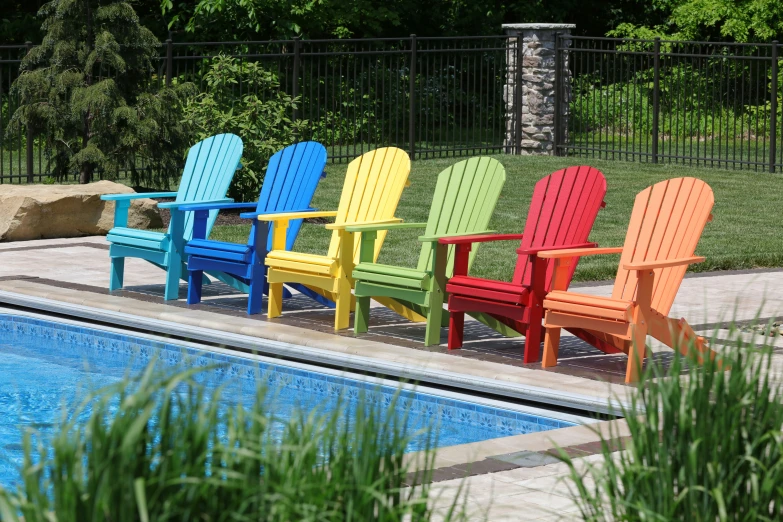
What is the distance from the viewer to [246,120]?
43.3 feet

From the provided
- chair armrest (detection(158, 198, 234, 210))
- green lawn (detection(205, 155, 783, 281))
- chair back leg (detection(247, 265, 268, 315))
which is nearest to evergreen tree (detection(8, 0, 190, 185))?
green lawn (detection(205, 155, 783, 281))

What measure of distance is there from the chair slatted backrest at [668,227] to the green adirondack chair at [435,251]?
1.00 meters

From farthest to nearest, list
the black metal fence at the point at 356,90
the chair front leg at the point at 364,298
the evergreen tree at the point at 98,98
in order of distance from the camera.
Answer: the black metal fence at the point at 356,90 → the evergreen tree at the point at 98,98 → the chair front leg at the point at 364,298

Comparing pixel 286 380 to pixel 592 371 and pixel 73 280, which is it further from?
pixel 73 280

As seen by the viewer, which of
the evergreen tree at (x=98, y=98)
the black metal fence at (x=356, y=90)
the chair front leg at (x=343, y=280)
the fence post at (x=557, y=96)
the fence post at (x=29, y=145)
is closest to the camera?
the chair front leg at (x=343, y=280)

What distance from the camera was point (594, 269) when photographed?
9867 millimetres

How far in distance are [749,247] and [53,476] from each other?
917cm

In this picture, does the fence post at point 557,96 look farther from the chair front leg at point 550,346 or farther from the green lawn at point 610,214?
the chair front leg at point 550,346

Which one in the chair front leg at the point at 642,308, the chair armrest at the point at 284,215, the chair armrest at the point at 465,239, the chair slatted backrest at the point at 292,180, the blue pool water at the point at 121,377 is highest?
the chair slatted backrest at the point at 292,180

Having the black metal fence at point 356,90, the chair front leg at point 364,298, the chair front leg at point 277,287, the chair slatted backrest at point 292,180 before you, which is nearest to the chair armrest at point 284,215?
the chair front leg at point 277,287

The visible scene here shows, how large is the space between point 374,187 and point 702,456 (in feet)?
15.9

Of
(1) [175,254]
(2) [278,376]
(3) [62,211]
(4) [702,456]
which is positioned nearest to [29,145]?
Answer: (3) [62,211]

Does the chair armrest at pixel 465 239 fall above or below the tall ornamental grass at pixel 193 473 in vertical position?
above

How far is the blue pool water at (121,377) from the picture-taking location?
603 cm
